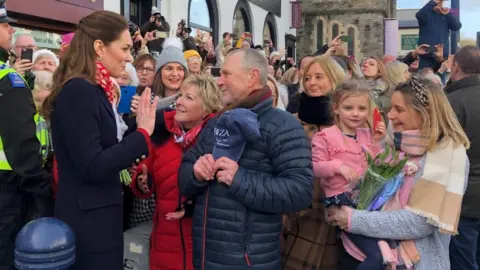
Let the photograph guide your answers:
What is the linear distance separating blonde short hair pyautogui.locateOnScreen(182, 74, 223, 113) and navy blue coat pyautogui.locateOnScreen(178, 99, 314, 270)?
66cm

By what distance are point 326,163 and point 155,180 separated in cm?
104

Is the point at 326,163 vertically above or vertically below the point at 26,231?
above

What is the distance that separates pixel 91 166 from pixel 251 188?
2.31ft

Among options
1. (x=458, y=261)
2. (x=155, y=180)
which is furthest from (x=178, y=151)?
(x=458, y=261)

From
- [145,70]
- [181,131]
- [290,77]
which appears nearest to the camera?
[181,131]

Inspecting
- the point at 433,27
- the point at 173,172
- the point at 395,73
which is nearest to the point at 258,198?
the point at 173,172

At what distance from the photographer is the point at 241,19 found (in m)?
16.9

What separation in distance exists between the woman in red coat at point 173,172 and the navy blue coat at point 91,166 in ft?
1.66

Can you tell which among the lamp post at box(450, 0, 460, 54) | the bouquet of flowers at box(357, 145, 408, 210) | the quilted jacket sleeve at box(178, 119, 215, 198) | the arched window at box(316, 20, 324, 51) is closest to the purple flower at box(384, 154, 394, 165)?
the bouquet of flowers at box(357, 145, 408, 210)

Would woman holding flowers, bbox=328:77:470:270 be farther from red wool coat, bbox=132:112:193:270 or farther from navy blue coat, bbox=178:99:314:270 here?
red wool coat, bbox=132:112:193:270

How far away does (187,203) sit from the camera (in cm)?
272

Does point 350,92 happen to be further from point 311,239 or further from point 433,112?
point 311,239

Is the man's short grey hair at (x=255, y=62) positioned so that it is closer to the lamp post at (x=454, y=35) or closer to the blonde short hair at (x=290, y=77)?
the blonde short hair at (x=290, y=77)

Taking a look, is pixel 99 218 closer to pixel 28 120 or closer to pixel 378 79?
pixel 28 120
